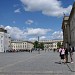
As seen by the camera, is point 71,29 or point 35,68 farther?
point 71,29

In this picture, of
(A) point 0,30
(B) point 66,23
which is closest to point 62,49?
(B) point 66,23

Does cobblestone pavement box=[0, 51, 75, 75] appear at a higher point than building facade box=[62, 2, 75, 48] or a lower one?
lower

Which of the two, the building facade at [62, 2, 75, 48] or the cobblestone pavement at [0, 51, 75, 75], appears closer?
the cobblestone pavement at [0, 51, 75, 75]

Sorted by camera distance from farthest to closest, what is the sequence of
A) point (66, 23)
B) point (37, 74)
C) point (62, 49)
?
point (66, 23) < point (62, 49) < point (37, 74)

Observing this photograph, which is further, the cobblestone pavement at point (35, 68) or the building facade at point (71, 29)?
the building facade at point (71, 29)

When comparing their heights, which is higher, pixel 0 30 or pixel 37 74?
pixel 0 30

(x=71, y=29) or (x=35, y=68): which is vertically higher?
(x=71, y=29)

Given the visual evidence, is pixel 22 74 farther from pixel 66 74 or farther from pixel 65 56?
pixel 65 56

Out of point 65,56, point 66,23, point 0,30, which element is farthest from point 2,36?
point 65,56

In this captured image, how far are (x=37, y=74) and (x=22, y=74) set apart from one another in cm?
88

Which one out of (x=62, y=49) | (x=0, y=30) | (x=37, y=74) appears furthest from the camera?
(x=0, y=30)

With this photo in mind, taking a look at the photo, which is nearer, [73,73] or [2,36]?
[73,73]

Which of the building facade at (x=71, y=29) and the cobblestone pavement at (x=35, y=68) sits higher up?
the building facade at (x=71, y=29)

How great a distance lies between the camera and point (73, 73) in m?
16.7
